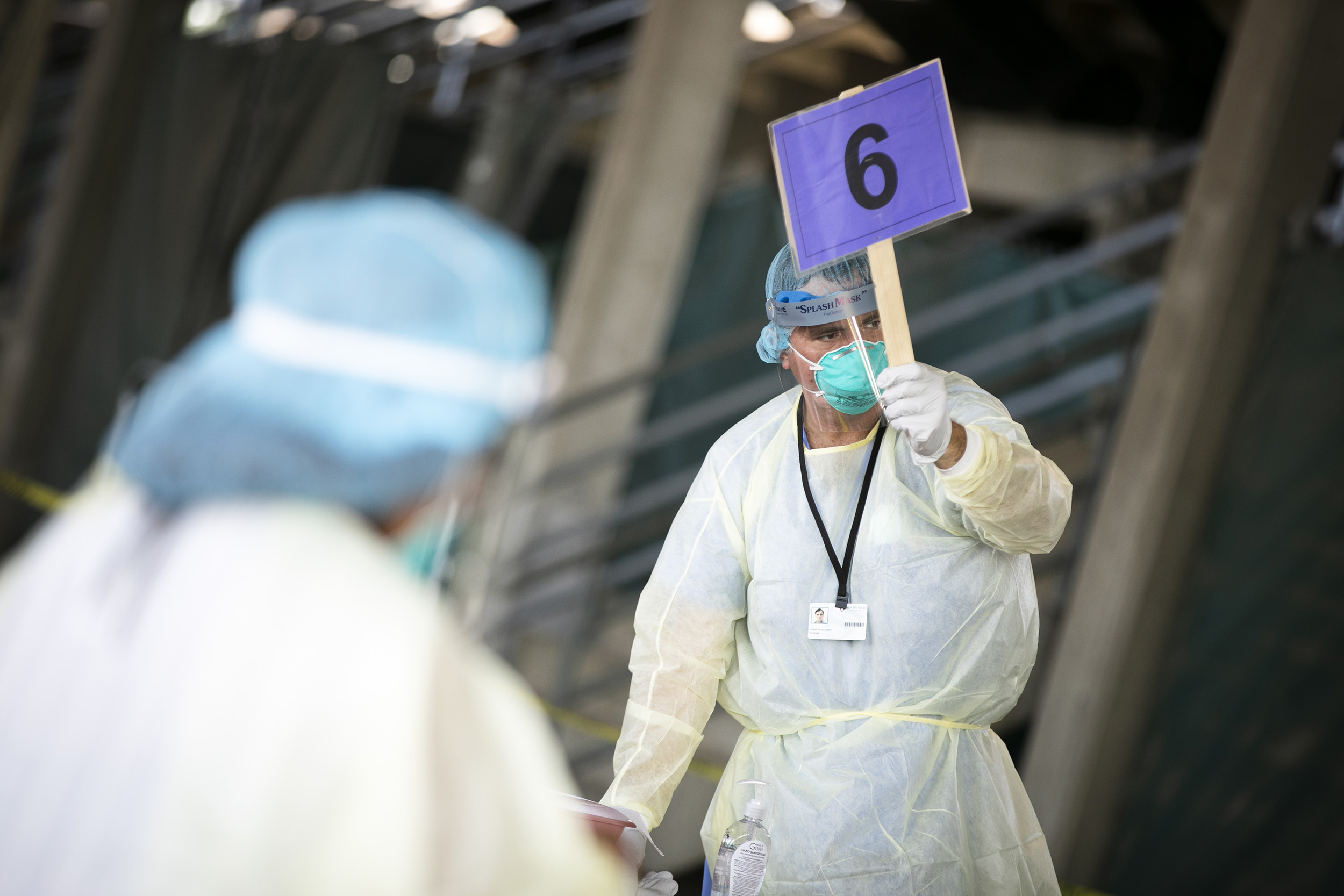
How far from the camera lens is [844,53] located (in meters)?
7.22

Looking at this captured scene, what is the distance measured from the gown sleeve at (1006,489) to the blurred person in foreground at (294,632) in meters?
0.61

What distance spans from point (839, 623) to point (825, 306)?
0.39m

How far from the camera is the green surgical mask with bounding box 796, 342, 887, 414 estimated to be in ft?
4.80

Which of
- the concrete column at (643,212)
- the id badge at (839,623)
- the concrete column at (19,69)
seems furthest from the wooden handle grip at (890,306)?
the concrete column at (19,69)

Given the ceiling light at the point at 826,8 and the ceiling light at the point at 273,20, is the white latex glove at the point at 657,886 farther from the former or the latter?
the ceiling light at the point at 826,8

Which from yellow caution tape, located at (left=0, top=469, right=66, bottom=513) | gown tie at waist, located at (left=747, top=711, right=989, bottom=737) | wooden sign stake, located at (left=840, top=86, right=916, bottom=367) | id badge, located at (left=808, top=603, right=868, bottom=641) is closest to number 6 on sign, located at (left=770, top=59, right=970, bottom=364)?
wooden sign stake, located at (left=840, top=86, right=916, bottom=367)

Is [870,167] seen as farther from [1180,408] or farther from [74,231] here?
[74,231]

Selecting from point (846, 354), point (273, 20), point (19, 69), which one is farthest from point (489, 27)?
→ point (846, 354)

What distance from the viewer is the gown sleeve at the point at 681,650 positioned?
5.02ft

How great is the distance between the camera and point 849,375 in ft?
4.81

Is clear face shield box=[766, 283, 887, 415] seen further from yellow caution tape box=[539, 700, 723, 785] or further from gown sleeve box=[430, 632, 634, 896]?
yellow caution tape box=[539, 700, 723, 785]

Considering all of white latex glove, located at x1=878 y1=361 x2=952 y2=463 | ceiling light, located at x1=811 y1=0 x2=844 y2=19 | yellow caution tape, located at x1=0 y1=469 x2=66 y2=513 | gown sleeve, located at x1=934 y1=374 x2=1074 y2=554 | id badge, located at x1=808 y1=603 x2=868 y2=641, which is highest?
ceiling light, located at x1=811 y1=0 x2=844 y2=19

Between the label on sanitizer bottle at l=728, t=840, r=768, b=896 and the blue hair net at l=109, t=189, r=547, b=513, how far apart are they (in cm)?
76

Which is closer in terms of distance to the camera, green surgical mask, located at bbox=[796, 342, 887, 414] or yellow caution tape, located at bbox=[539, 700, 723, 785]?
green surgical mask, located at bbox=[796, 342, 887, 414]
